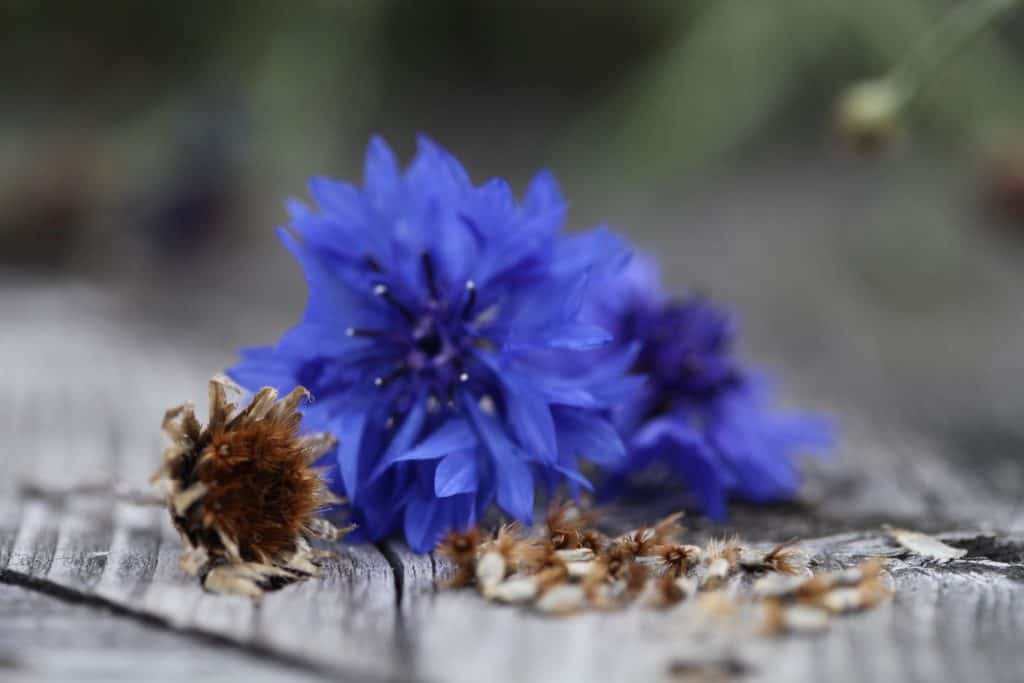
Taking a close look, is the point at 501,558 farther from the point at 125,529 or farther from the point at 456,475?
the point at 125,529

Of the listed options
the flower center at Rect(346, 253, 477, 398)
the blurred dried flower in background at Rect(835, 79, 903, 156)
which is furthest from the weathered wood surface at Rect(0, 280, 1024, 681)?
the blurred dried flower in background at Rect(835, 79, 903, 156)

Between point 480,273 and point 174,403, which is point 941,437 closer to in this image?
point 480,273

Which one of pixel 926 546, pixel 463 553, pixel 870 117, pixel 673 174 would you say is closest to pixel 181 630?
pixel 463 553

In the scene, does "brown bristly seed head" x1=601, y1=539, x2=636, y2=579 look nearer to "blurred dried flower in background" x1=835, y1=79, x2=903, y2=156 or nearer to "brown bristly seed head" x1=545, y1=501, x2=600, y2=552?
"brown bristly seed head" x1=545, y1=501, x2=600, y2=552

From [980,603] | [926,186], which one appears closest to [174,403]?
[980,603]

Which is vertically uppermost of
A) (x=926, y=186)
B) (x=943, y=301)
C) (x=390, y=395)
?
(x=926, y=186)
